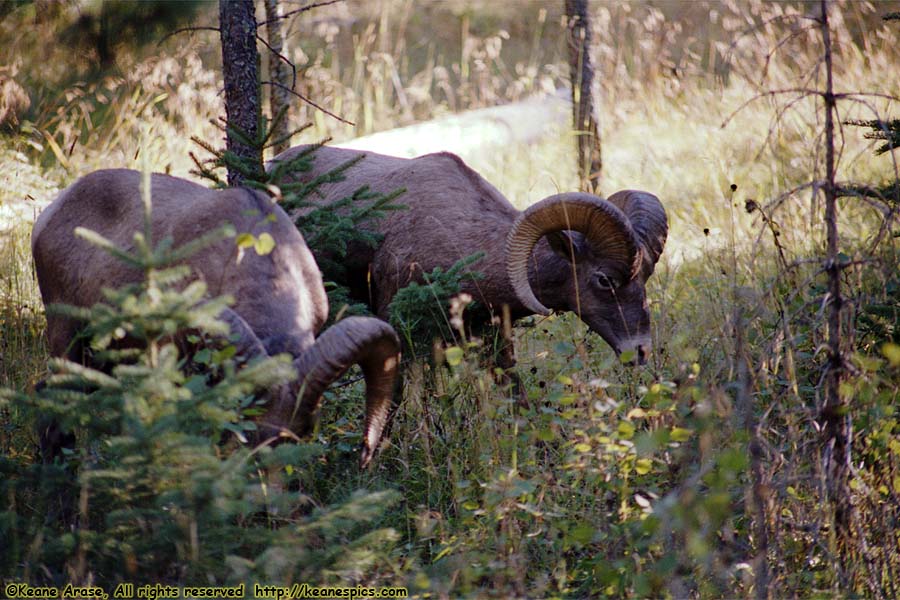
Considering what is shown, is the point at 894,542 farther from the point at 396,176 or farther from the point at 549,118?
the point at 549,118

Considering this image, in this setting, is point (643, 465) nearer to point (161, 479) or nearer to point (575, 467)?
point (575, 467)

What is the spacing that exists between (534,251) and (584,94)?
3941 mm

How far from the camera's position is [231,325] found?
445 centimetres

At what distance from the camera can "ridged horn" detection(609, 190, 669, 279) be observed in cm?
675

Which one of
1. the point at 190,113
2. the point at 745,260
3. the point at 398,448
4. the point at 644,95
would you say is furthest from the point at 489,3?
the point at 398,448

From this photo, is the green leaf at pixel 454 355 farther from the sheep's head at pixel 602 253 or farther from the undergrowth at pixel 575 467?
the sheep's head at pixel 602 253

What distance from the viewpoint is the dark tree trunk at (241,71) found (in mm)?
6281

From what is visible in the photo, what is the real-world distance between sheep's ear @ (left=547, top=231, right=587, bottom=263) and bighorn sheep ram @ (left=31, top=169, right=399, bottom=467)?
1939mm

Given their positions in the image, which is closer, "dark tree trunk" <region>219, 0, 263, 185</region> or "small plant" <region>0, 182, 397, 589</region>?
"small plant" <region>0, 182, 397, 589</region>

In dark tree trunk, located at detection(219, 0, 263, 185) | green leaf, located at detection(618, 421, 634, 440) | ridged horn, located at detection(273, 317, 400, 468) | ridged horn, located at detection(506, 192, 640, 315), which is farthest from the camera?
ridged horn, located at detection(506, 192, 640, 315)

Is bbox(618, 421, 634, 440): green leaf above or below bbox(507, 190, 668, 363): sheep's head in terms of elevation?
below

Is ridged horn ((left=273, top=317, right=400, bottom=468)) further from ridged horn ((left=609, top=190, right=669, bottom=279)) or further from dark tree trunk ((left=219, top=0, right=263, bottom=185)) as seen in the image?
ridged horn ((left=609, top=190, right=669, bottom=279))

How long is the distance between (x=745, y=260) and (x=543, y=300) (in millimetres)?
2285

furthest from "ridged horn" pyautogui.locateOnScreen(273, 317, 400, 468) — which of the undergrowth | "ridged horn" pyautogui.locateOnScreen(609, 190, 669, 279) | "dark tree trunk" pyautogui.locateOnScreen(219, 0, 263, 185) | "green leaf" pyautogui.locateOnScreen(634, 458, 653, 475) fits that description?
"ridged horn" pyautogui.locateOnScreen(609, 190, 669, 279)
